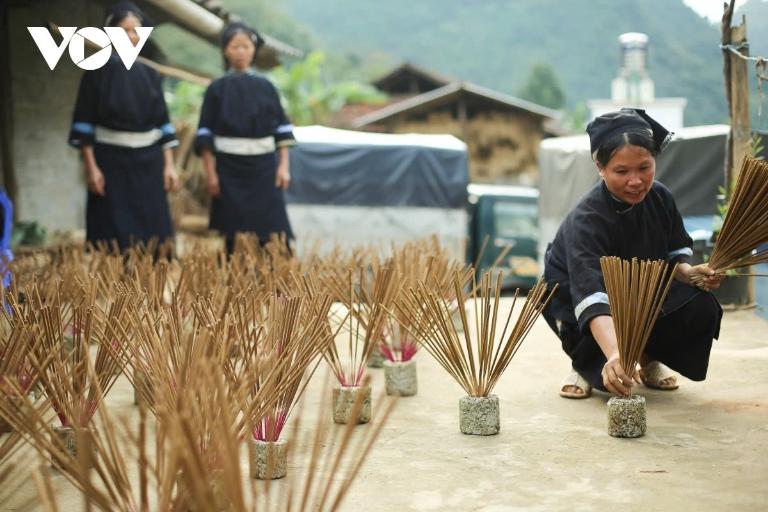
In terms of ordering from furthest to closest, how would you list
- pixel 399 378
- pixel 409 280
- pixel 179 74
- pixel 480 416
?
pixel 179 74 < pixel 409 280 < pixel 399 378 < pixel 480 416

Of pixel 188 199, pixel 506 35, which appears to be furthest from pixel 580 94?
pixel 188 199

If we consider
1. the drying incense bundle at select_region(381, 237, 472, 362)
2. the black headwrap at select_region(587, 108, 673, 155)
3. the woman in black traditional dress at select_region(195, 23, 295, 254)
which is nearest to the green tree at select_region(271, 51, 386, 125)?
the woman in black traditional dress at select_region(195, 23, 295, 254)

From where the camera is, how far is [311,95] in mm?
23641

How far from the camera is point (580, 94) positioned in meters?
49.1

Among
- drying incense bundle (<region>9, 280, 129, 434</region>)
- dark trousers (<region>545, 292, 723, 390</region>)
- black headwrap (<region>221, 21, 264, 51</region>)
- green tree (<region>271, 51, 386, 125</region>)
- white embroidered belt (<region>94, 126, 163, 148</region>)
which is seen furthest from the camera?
green tree (<region>271, 51, 386, 125</region>)

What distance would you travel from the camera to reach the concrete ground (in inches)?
83.0

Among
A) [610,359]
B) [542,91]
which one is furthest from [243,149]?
→ [542,91]

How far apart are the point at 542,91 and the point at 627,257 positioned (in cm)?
3798

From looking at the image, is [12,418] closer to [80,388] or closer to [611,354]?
[80,388]

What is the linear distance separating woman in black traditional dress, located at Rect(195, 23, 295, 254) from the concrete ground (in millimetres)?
2003

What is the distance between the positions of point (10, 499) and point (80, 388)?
293 millimetres

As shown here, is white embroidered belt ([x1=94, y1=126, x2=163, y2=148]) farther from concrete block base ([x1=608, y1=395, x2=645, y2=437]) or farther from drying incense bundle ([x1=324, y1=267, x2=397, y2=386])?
concrete block base ([x1=608, y1=395, x2=645, y2=437])

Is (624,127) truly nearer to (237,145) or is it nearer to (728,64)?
(728,64)

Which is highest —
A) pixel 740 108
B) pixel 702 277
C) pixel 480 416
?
pixel 740 108
